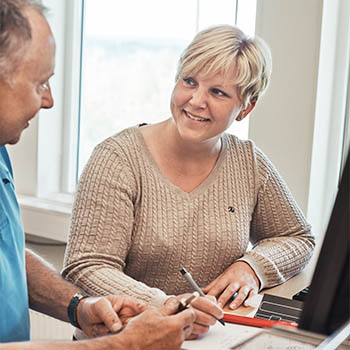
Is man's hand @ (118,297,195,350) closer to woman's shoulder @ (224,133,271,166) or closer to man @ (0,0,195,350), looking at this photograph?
man @ (0,0,195,350)

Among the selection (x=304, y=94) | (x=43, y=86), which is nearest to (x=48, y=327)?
(x=304, y=94)

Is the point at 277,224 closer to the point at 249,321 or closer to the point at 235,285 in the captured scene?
the point at 235,285

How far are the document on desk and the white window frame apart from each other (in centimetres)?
109

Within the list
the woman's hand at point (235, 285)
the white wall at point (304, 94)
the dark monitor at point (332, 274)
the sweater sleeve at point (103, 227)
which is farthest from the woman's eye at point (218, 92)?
the dark monitor at point (332, 274)

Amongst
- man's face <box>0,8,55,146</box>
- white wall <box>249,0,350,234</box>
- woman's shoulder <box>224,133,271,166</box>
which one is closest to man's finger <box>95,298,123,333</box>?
man's face <box>0,8,55,146</box>

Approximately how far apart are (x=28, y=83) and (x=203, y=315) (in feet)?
1.82

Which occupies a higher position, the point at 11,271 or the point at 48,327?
the point at 11,271

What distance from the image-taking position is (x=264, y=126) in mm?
2283

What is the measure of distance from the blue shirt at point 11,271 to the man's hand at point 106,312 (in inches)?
5.6

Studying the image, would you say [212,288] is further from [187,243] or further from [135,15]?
[135,15]

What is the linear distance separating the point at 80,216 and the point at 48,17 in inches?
24.2

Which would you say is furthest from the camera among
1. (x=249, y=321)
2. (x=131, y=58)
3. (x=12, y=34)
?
(x=131, y=58)

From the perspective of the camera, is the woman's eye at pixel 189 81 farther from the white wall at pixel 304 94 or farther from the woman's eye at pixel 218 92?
the white wall at pixel 304 94

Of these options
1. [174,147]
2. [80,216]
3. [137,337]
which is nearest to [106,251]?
[80,216]
